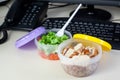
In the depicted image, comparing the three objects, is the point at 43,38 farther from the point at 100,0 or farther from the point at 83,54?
the point at 100,0

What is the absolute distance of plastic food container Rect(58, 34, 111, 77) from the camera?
662 mm

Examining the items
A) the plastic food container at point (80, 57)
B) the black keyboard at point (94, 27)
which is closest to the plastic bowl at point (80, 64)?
the plastic food container at point (80, 57)

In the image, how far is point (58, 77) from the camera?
0.69 meters

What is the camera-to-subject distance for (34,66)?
75cm

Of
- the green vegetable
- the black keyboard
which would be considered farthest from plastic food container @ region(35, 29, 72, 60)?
the black keyboard

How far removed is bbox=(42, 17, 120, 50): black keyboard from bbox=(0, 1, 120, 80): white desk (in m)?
0.05

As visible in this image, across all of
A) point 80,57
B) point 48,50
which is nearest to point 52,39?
point 48,50

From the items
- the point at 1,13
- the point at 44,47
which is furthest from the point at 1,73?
the point at 1,13

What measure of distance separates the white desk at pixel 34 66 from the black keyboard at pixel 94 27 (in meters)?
0.05

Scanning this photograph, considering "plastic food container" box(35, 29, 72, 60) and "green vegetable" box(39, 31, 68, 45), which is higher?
"green vegetable" box(39, 31, 68, 45)

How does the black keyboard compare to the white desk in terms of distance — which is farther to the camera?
the black keyboard

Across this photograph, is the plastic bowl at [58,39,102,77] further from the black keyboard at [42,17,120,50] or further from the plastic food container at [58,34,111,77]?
the black keyboard at [42,17,120,50]

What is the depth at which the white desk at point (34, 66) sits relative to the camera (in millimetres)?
695

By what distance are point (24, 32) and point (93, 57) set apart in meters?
0.35
